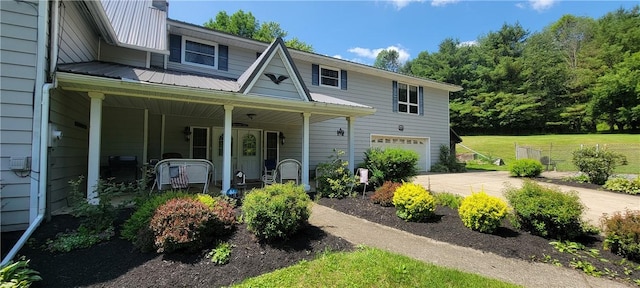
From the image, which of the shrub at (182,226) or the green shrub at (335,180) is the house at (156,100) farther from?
the shrub at (182,226)

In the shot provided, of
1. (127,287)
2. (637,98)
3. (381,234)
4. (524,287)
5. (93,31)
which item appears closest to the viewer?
(127,287)

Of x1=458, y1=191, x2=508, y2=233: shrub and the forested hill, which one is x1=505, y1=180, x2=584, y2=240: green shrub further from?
the forested hill

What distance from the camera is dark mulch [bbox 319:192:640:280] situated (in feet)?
13.4

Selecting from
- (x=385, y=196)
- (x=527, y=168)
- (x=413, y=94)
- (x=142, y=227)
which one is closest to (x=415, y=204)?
(x=385, y=196)

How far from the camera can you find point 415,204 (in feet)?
18.6

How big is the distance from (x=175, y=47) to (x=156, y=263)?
27.2ft

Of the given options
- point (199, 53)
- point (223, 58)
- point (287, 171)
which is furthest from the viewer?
point (223, 58)

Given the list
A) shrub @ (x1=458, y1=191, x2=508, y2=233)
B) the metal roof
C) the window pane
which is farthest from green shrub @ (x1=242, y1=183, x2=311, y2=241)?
the window pane

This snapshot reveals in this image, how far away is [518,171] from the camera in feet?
44.9

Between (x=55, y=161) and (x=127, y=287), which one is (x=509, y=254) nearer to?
(x=127, y=287)

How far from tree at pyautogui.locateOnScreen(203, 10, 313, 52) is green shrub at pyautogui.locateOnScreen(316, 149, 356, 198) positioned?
23.0 m

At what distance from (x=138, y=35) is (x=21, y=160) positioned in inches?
221

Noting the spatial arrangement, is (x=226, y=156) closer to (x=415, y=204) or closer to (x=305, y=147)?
(x=305, y=147)

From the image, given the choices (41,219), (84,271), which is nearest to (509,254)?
(84,271)
